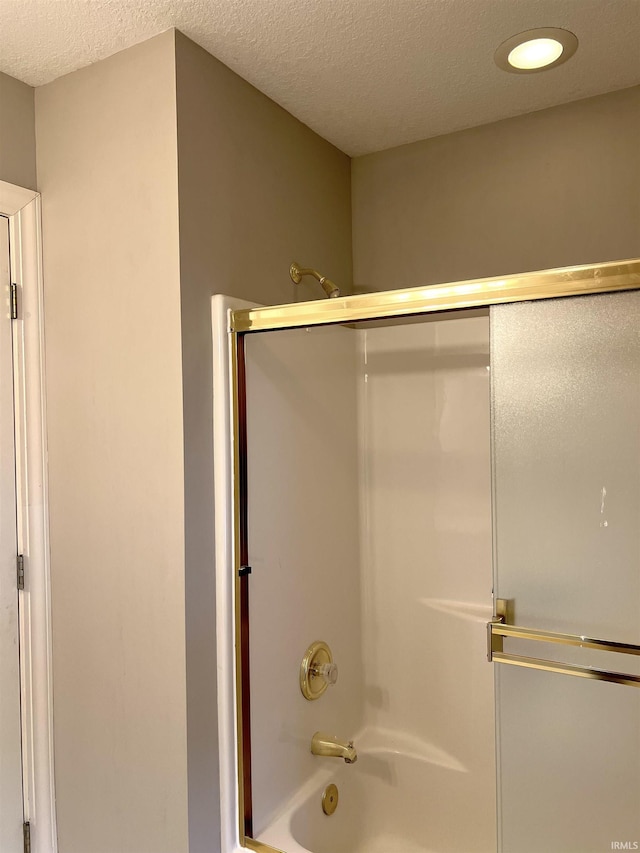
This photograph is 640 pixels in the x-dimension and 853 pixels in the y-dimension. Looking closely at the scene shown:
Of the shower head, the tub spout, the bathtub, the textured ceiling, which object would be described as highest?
the textured ceiling

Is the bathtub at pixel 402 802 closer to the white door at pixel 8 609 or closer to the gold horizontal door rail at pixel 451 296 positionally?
the white door at pixel 8 609

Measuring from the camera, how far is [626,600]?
4.00 feet

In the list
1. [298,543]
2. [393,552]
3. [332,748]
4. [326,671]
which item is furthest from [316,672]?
[393,552]

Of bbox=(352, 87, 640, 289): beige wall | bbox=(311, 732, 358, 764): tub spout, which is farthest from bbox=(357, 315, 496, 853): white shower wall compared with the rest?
bbox=(311, 732, 358, 764): tub spout

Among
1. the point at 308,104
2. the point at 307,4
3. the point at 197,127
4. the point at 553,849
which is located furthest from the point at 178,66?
the point at 553,849

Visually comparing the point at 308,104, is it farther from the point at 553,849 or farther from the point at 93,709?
the point at 553,849

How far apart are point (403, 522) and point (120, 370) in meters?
1.12

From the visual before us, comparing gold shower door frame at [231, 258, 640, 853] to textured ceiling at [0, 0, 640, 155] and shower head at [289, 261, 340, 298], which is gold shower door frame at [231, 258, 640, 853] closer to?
shower head at [289, 261, 340, 298]

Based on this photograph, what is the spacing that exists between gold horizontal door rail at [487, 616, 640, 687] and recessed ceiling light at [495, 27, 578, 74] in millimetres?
1330

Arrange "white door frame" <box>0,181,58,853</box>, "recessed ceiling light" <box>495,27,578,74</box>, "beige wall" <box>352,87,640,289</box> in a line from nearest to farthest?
"recessed ceiling light" <box>495,27,578,74</box> < "white door frame" <box>0,181,58,853</box> < "beige wall" <box>352,87,640,289</box>

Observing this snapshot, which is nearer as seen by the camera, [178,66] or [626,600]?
[626,600]

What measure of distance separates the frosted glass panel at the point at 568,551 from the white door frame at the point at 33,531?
3.75ft

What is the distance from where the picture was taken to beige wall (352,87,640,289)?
179 cm

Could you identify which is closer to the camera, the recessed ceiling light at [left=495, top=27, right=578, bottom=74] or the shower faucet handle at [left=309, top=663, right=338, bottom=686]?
the recessed ceiling light at [left=495, top=27, right=578, bottom=74]
